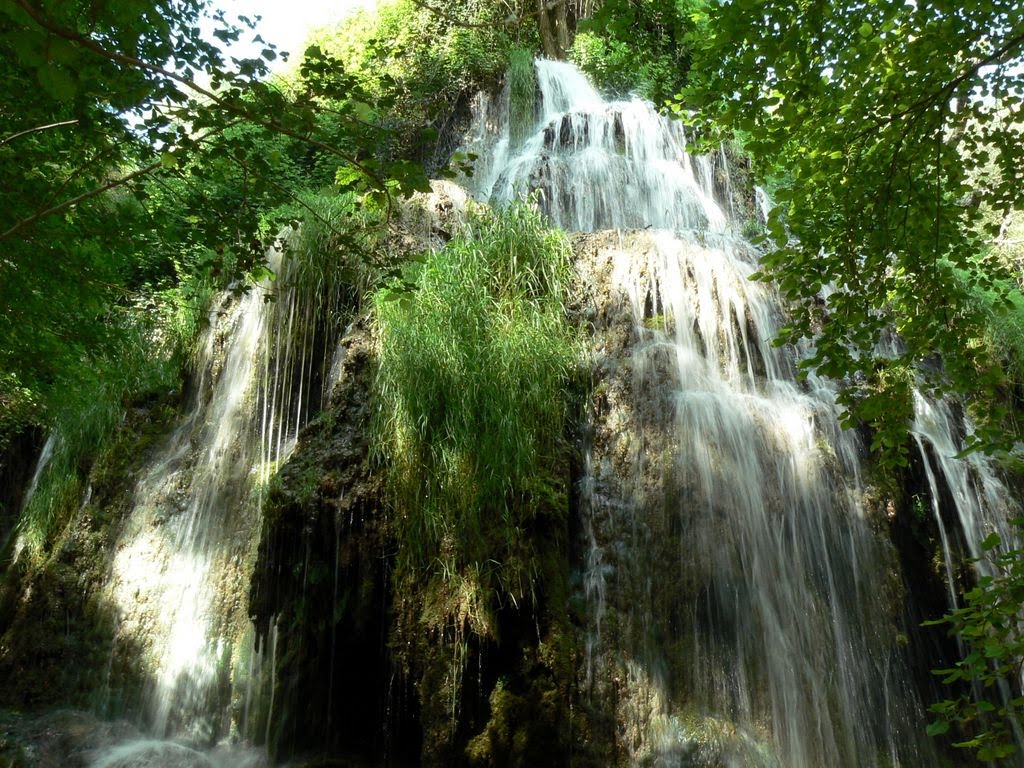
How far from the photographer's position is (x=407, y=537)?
553cm

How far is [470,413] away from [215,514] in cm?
338

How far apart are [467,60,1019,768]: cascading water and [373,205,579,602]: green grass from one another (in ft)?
1.77

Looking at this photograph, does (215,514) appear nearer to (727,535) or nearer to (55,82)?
(727,535)

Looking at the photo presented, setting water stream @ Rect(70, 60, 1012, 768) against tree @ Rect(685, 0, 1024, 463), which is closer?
tree @ Rect(685, 0, 1024, 463)

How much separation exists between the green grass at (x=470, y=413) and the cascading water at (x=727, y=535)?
0.54m

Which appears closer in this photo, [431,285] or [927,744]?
[927,744]

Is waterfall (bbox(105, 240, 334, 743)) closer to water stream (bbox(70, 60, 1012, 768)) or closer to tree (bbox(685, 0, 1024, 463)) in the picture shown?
water stream (bbox(70, 60, 1012, 768))

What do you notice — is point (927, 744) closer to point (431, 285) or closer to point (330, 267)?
point (431, 285)

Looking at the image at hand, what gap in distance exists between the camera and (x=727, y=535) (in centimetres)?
563

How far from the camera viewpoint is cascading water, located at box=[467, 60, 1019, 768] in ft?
16.6

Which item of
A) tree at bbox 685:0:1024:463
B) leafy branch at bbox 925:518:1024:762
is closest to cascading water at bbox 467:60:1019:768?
tree at bbox 685:0:1024:463

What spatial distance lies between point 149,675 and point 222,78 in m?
5.66

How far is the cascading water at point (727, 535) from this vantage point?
16.6 feet

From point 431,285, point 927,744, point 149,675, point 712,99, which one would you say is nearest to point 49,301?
point 431,285
